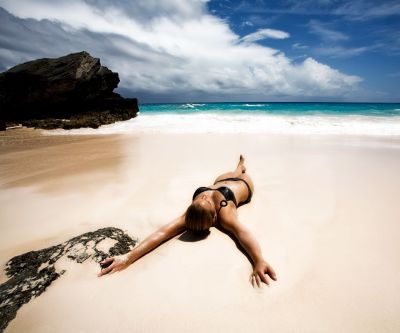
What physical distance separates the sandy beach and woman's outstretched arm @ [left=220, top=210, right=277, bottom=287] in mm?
87

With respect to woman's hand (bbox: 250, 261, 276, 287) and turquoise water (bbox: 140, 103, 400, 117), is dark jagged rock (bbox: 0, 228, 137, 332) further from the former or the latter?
turquoise water (bbox: 140, 103, 400, 117)

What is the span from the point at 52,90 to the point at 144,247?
18.3 metres

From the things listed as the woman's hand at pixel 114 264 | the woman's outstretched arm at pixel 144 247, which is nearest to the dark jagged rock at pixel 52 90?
the woman's outstretched arm at pixel 144 247

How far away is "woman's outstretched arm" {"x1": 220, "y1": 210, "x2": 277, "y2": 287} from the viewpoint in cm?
223

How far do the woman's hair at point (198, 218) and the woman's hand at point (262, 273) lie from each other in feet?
2.36

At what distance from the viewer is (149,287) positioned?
219 cm

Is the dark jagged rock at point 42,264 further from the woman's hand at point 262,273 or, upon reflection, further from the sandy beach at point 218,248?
the woman's hand at point 262,273

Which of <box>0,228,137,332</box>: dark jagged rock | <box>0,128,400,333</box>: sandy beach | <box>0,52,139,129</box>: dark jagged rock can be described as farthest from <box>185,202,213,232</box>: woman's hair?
<box>0,52,139,129</box>: dark jagged rock

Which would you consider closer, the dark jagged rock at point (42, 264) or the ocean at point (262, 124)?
the dark jagged rock at point (42, 264)

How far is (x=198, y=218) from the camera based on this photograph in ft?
9.12

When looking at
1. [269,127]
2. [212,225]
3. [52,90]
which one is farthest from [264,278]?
[52,90]

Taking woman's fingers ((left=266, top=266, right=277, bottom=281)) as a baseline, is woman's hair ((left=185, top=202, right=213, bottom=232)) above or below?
above

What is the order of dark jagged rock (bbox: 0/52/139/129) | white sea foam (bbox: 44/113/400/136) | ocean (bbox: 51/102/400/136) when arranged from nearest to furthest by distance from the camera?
white sea foam (bbox: 44/113/400/136) → ocean (bbox: 51/102/400/136) → dark jagged rock (bbox: 0/52/139/129)

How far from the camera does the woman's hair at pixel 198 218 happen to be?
2777 millimetres
